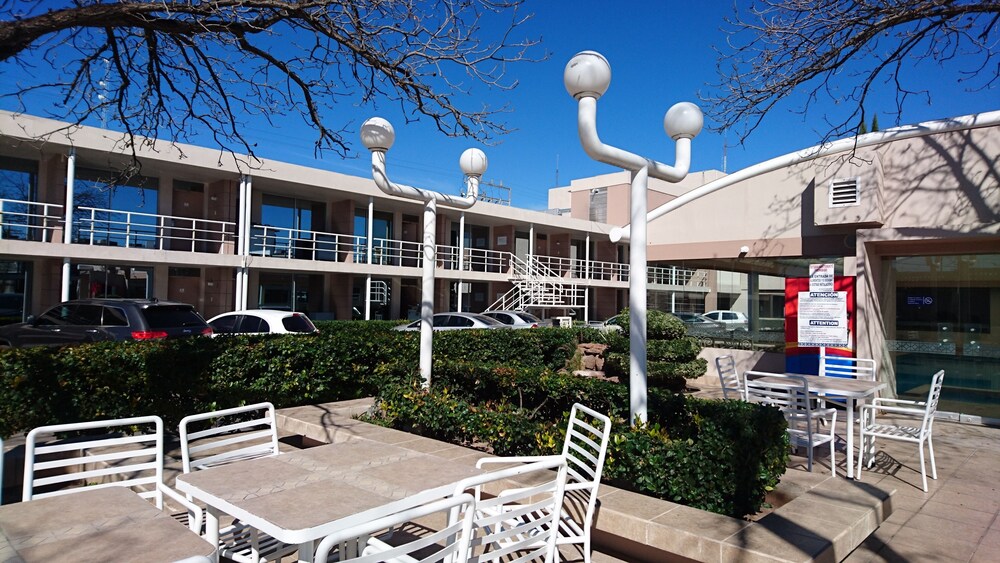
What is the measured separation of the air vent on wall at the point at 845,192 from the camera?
10.6 m

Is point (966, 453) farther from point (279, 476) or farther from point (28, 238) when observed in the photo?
point (28, 238)

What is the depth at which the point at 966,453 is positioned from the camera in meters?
7.74

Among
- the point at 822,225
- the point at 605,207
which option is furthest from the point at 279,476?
the point at 605,207

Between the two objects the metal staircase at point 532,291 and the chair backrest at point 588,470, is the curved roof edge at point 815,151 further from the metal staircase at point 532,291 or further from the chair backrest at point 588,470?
the metal staircase at point 532,291

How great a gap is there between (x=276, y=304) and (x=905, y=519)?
67.3ft

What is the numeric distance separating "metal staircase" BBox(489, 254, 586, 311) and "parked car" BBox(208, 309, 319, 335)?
1317cm

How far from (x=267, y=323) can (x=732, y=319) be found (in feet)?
35.4

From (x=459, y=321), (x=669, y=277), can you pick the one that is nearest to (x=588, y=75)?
(x=459, y=321)

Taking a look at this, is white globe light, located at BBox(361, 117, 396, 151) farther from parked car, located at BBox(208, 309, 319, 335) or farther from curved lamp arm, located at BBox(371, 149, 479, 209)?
parked car, located at BBox(208, 309, 319, 335)

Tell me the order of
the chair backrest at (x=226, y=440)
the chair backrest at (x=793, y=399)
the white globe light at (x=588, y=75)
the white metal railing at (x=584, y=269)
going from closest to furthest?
the chair backrest at (x=226, y=440), the white globe light at (x=588, y=75), the chair backrest at (x=793, y=399), the white metal railing at (x=584, y=269)

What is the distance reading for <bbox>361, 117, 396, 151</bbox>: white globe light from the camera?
24.3 feet

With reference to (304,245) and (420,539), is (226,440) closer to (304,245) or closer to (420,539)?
(420,539)

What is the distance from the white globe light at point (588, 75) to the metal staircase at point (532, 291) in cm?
2179

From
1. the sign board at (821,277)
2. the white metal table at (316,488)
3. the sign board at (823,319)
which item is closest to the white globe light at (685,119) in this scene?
the white metal table at (316,488)
